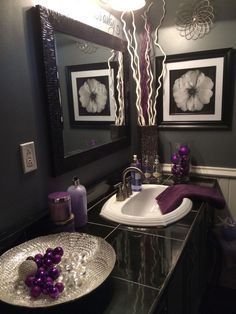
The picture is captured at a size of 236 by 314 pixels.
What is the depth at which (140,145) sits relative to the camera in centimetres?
184

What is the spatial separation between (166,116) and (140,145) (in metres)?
0.27

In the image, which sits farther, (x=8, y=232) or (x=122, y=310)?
(x=8, y=232)

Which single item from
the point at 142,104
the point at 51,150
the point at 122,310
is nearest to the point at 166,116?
the point at 142,104

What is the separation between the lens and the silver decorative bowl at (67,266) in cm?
69

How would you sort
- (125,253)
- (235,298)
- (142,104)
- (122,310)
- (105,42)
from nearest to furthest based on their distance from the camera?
(122,310) < (125,253) < (105,42) < (235,298) < (142,104)

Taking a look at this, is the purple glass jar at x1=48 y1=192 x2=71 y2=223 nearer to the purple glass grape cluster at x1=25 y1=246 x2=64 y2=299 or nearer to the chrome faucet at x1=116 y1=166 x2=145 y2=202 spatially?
the purple glass grape cluster at x1=25 y1=246 x2=64 y2=299

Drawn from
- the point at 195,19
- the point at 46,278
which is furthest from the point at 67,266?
the point at 195,19

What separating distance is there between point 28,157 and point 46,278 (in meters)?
0.46

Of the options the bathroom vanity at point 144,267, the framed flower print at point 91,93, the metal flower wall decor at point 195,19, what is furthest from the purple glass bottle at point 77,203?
the metal flower wall decor at point 195,19

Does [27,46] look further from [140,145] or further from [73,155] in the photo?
[140,145]

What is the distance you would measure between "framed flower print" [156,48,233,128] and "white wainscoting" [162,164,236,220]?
29 cm

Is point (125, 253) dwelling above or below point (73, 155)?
below

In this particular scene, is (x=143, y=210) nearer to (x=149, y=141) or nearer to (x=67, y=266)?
(x=149, y=141)

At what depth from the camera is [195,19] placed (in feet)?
5.24
